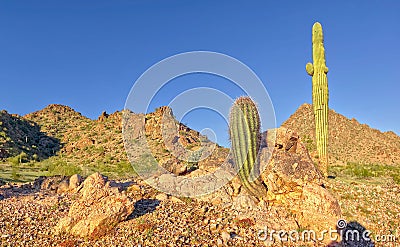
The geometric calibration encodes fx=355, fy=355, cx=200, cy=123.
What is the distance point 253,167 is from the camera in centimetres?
1002

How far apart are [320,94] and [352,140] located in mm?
31910

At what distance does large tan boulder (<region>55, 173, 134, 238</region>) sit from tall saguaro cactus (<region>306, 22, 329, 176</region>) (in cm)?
888

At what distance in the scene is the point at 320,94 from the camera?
14281mm

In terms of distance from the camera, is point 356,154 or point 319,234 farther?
point 356,154

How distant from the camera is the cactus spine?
9.98 metres

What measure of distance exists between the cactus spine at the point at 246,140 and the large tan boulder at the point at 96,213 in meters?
3.74

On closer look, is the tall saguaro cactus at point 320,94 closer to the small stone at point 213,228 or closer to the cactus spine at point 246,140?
the cactus spine at point 246,140

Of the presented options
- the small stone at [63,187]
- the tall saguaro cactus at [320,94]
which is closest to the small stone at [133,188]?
the small stone at [63,187]

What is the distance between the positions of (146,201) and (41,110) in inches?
1695

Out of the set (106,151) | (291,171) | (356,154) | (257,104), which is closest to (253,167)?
(291,171)

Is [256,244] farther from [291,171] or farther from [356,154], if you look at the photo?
[356,154]

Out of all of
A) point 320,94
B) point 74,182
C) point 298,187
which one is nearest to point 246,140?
point 298,187

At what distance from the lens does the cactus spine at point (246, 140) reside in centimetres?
998

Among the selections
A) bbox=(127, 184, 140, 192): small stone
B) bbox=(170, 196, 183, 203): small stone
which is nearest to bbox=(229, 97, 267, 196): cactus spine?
bbox=(170, 196, 183, 203): small stone
